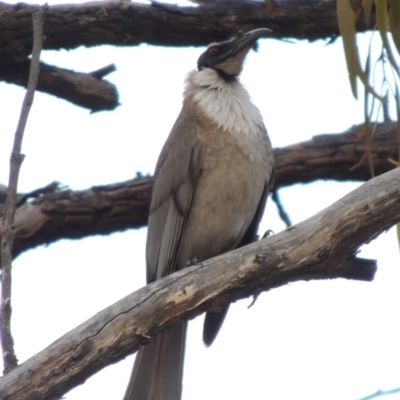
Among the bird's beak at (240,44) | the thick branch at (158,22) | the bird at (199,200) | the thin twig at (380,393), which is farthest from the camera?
the thick branch at (158,22)

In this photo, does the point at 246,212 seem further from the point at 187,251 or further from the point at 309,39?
the point at 309,39

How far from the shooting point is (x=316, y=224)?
13.2 feet

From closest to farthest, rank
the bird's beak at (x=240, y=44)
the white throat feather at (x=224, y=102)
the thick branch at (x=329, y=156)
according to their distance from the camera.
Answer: the white throat feather at (x=224, y=102) → the bird's beak at (x=240, y=44) → the thick branch at (x=329, y=156)

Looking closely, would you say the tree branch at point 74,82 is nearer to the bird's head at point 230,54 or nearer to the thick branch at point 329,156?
the bird's head at point 230,54

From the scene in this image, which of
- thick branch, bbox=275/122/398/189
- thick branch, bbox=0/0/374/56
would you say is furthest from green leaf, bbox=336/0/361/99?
thick branch, bbox=275/122/398/189

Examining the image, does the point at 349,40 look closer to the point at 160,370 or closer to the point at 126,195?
the point at 160,370

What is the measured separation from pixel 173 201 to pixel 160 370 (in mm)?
983

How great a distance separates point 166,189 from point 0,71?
1.83 meters

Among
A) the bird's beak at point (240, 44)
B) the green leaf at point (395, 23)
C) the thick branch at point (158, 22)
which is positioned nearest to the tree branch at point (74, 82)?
the thick branch at point (158, 22)

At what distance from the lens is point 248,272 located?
13.1 feet

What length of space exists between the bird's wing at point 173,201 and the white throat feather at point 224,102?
17 centimetres

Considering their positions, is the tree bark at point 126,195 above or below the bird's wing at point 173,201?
above

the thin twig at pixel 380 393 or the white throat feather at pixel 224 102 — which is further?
the white throat feather at pixel 224 102

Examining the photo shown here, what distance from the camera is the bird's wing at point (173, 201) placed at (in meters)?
5.12
